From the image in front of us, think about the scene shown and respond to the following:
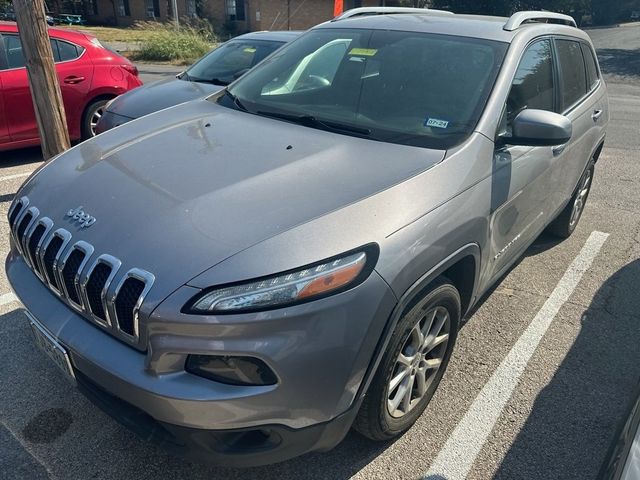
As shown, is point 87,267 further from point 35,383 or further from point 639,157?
point 639,157

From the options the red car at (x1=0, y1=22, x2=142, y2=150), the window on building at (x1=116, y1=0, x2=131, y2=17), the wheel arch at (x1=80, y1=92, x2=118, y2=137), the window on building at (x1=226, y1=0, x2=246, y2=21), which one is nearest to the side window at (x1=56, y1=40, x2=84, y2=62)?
the red car at (x1=0, y1=22, x2=142, y2=150)

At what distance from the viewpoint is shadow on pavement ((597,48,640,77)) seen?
20.4 metres

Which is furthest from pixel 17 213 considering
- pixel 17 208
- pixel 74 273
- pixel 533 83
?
pixel 533 83

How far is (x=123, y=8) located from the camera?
39531mm

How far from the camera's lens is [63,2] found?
40.6 m

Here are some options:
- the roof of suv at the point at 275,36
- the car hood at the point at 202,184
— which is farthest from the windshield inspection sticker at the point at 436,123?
the roof of suv at the point at 275,36

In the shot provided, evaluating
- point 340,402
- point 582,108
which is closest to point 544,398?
point 340,402

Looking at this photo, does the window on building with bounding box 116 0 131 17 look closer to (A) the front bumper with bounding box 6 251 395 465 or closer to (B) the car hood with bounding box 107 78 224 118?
(B) the car hood with bounding box 107 78 224 118

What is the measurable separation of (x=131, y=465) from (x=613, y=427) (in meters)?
2.32

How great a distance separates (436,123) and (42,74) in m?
3.96

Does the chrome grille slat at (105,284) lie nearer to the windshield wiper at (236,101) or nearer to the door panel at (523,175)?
the windshield wiper at (236,101)

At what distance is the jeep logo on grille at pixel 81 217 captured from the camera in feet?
6.93

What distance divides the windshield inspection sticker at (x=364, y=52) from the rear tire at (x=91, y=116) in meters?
4.44

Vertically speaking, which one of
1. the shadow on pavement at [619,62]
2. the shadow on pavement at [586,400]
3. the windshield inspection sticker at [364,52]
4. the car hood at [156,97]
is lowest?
the shadow on pavement at [619,62]
